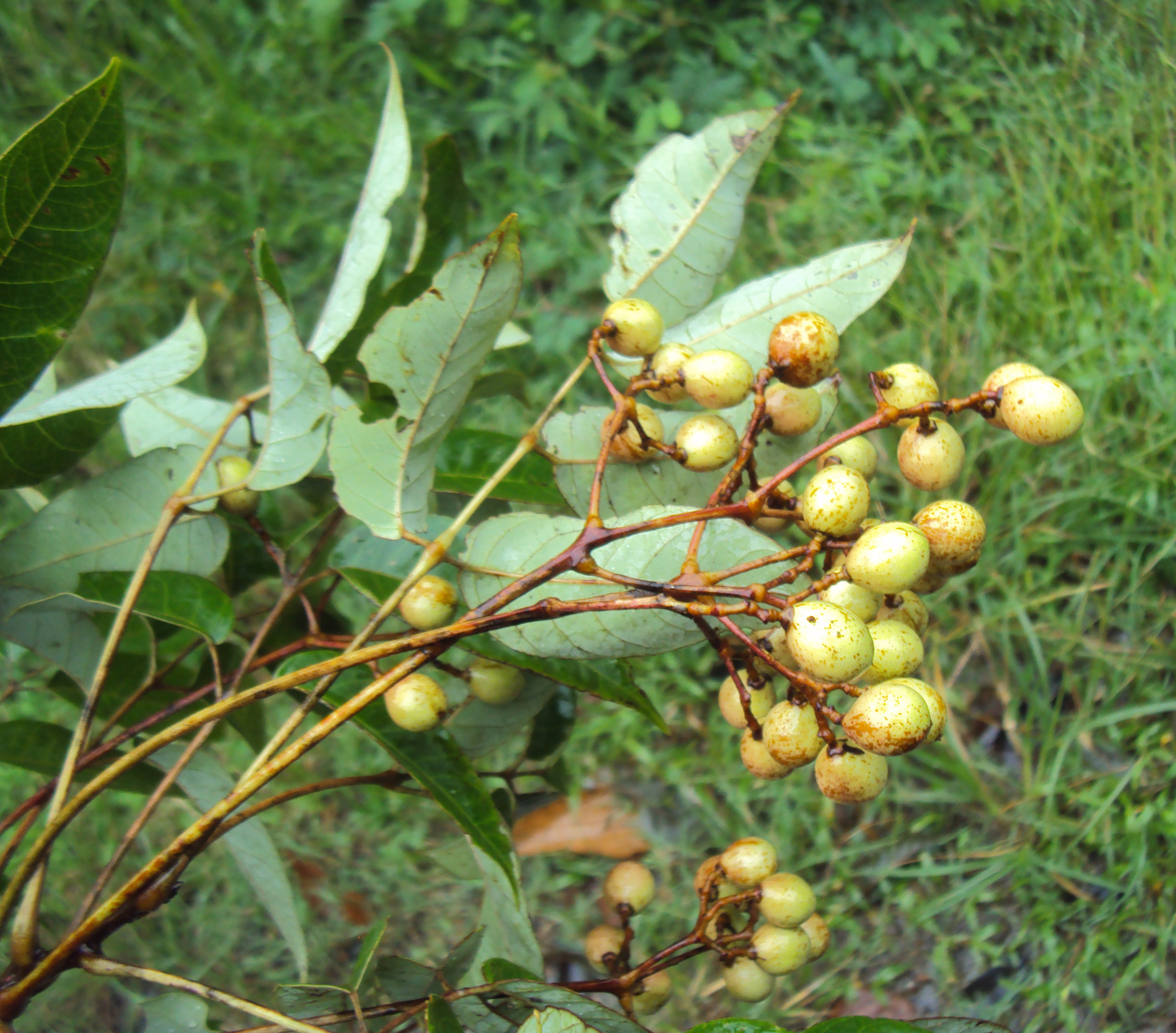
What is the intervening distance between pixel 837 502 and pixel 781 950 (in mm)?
413

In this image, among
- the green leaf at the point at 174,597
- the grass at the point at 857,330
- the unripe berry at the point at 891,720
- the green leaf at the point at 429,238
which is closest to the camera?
the unripe berry at the point at 891,720

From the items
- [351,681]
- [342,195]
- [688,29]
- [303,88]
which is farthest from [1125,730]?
[303,88]

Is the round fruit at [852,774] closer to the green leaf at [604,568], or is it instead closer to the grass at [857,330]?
the green leaf at [604,568]

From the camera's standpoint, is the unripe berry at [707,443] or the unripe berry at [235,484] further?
the unripe berry at [235,484]

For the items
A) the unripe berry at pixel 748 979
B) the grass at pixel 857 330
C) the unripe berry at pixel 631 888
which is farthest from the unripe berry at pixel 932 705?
the grass at pixel 857 330

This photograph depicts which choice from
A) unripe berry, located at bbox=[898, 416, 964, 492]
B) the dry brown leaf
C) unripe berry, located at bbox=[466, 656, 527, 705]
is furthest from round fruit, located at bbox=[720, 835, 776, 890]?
the dry brown leaf

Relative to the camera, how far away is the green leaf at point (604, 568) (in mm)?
654

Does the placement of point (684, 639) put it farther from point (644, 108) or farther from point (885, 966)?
point (644, 108)

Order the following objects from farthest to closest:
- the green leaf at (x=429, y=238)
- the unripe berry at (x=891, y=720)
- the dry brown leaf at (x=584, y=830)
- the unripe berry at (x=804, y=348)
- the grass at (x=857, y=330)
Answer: the dry brown leaf at (x=584, y=830), the grass at (x=857, y=330), the green leaf at (x=429, y=238), the unripe berry at (x=804, y=348), the unripe berry at (x=891, y=720)

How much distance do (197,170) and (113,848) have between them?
1721 millimetres

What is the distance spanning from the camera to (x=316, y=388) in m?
0.72

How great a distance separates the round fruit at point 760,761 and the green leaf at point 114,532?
49 cm

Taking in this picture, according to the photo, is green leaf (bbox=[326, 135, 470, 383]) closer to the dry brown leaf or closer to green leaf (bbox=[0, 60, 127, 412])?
green leaf (bbox=[0, 60, 127, 412])

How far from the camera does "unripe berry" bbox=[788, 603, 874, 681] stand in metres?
0.56
